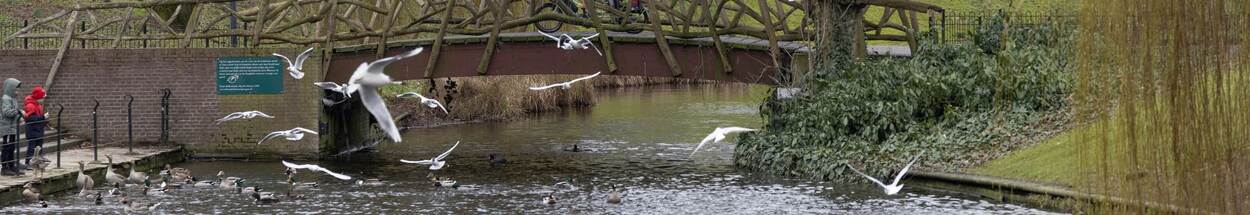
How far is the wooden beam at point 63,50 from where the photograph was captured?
34125 millimetres

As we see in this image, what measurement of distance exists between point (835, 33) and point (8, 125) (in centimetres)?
1420

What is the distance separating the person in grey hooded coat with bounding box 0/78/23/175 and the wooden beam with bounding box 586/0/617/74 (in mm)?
10530

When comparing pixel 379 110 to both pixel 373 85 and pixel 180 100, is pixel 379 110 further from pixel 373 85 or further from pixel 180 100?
pixel 180 100

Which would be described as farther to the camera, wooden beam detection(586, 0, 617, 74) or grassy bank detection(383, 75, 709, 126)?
grassy bank detection(383, 75, 709, 126)

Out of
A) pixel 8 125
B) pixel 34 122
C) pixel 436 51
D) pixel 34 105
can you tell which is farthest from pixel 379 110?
pixel 436 51

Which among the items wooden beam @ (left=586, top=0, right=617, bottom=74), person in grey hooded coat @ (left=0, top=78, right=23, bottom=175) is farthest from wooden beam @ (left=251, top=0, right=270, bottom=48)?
person in grey hooded coat @ (left=0, top=78, right=23, bottom=175)

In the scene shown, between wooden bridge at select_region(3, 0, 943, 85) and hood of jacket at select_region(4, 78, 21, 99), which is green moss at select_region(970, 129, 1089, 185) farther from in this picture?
hood of jacket at select_region(4, 78, 21, 99)

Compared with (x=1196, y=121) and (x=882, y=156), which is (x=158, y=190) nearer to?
(x=882, y=156)

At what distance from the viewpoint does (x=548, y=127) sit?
139 feet

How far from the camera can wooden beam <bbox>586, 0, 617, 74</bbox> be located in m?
32.3

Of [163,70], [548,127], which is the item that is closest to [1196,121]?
[163,70]

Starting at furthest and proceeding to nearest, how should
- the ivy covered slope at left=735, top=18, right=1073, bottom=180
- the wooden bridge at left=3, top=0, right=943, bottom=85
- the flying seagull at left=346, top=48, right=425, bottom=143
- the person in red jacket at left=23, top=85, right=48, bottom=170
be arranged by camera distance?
the wooden bridge at left=3, top=0, right=943, bottom=85
the person in red jacket at left=23, top=85, right=48, bottom=170
the ivy covered slope at left=735, top=18, right=1073, bottom=180
the flying seagull at left=346, top=48, right=425, bottom=143

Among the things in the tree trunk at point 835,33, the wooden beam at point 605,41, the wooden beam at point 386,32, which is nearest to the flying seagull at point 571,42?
the wooden beam at point 605,41

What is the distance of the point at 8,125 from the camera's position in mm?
26172
